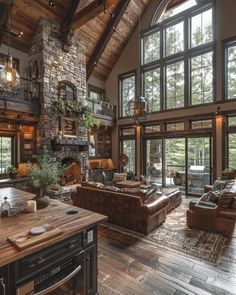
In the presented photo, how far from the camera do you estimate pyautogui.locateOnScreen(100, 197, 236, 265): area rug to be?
325 centimetres

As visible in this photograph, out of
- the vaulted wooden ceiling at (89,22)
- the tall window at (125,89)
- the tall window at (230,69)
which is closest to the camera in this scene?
the vaulted wooden ceiling at (89,22)

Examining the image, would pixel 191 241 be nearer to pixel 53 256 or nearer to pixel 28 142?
pixel 53 256

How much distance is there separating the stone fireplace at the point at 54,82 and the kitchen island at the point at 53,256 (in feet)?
16.9

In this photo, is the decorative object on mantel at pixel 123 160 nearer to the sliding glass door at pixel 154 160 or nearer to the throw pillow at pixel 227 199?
the sliding glass door at pixel 154 160

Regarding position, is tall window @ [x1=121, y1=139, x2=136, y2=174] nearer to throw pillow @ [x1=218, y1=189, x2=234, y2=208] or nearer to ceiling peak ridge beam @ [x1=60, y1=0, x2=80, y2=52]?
ceiling peak ridge beam @ [x1=60, y1=0, x2=80, y2=52]

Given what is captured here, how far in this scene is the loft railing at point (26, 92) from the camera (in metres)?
6.19

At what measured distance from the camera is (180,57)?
8305 millimetres

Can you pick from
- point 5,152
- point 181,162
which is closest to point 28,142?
point 5,152

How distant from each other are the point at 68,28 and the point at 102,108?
369 centimetres

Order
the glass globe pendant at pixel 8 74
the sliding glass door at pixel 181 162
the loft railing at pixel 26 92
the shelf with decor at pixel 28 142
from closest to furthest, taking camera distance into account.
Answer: the glass globe pendant at pixel 8 74 → the loft railing at pixel 26 92 → the shelf with decor at pixel 28 142 → the sliding glass door at pixel 181 162

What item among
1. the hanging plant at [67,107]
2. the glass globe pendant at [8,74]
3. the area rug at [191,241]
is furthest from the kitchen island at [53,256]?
the hanging plant at [67,107]

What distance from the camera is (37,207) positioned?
241 centimetres

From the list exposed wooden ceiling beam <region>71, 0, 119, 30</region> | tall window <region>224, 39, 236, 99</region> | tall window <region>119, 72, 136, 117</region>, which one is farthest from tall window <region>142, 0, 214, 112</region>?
exposed wooden ceiling beam <region>71, 0, 119, 30</region>

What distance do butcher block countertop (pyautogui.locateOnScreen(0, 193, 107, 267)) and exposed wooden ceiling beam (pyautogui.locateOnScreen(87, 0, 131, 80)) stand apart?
27.3ft
